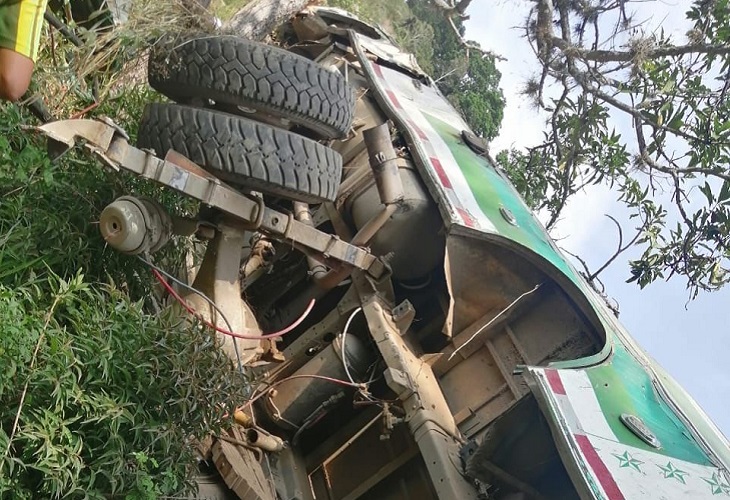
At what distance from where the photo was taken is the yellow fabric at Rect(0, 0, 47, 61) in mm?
2105

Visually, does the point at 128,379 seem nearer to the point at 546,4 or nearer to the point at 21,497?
the point at 21,497

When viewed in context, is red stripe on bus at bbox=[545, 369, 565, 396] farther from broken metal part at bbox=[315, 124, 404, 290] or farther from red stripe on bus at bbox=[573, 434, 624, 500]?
broken metal part at bbox=[315, 124, 404, 290]

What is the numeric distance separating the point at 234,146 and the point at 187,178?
0.22 metres

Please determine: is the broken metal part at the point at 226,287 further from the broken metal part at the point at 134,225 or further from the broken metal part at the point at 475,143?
the broken metal part at the point at 475,143

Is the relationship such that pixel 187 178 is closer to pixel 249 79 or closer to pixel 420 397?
pixel 249 79

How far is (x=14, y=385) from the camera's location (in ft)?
7.09

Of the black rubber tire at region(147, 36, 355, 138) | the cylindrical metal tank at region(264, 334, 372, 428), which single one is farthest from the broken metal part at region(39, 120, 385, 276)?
the cylindrical metal tank at region(264, 334, 372, 428)

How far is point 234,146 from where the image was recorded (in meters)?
2.74

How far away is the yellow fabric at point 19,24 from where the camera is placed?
2105 millimetres

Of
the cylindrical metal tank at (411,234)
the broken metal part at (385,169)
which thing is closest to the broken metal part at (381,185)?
the broken metal part at (385,169)

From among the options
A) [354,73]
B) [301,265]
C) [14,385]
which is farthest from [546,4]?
[14,385]

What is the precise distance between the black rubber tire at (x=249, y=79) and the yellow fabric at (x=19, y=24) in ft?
2.53

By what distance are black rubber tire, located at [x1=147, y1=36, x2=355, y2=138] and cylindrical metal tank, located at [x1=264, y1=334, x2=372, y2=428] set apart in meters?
1.07

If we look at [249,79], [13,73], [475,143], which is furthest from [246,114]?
[475,143]
